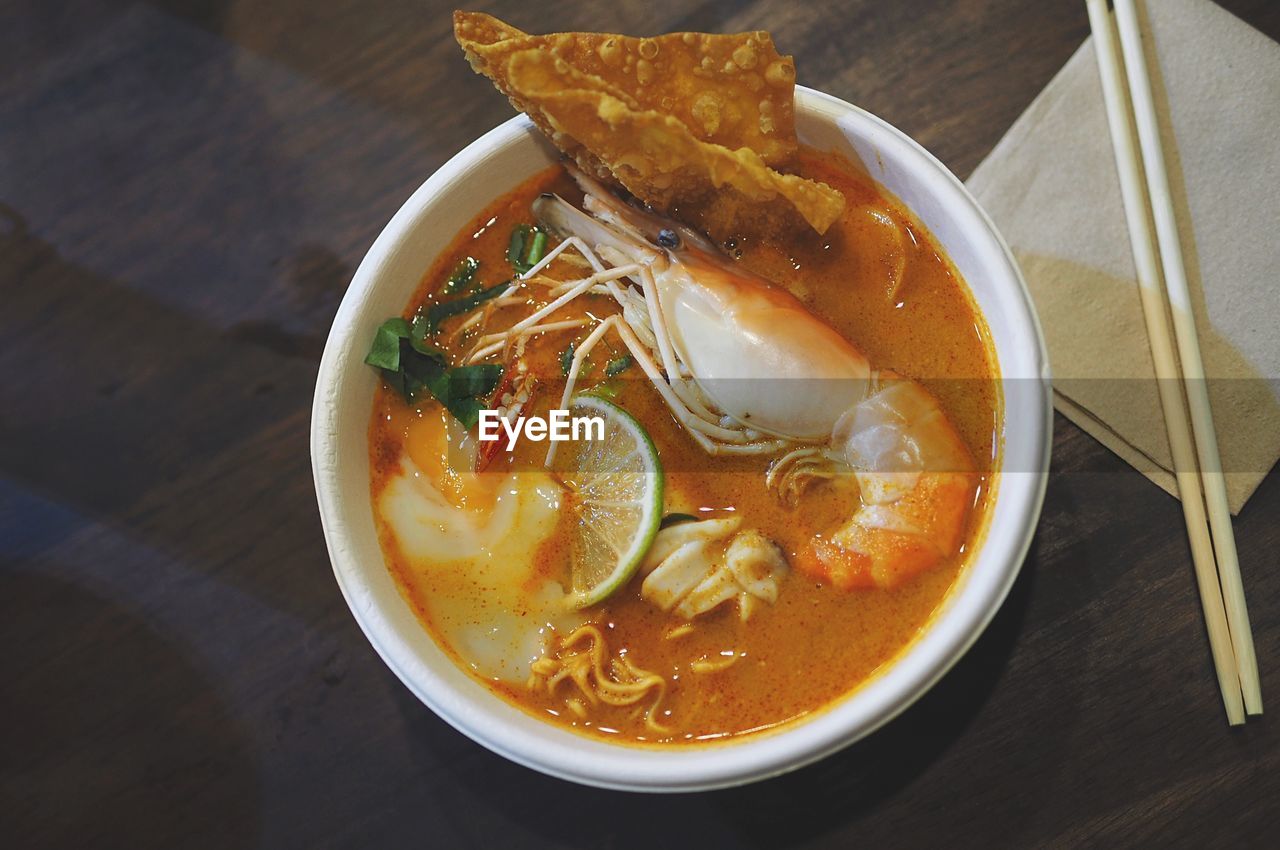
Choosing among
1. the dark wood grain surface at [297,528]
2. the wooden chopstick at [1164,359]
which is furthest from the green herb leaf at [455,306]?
the wooden chopstick at [1164,359]

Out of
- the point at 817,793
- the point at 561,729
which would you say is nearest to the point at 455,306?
the point at 561,729

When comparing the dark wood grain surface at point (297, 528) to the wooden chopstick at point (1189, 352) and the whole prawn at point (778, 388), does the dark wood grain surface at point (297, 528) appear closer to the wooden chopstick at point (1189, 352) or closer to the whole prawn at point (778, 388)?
the wooden chopstick at point (1189, 352)

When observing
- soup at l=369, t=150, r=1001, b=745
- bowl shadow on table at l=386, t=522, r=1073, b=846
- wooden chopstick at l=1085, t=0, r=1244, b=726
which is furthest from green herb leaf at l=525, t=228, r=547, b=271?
wooden chopstick at l=1085, t=0, r=1244, b=726

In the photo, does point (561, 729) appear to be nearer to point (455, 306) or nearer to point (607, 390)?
point (607, 390)

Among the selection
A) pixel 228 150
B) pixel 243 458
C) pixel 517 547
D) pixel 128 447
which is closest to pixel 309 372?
pixel 243 458

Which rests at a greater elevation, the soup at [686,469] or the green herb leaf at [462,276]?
the green herb leaf at [462,276]

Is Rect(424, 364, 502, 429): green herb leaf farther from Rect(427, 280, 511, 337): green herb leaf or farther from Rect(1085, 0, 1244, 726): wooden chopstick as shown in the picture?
Rect(1085, 0, 1244, 726): wooden chopstick
